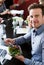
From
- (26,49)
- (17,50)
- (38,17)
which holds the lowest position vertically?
(26,49)

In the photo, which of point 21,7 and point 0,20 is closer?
point 0,20

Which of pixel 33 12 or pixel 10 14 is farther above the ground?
pixel 33 12

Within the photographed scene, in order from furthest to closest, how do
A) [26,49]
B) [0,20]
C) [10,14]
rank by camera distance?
1. [10,14]
2. [0,20]
3. [26,49]

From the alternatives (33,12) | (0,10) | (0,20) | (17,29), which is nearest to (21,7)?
(0,10)

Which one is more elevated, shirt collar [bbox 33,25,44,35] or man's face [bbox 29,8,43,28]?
man's face [bbox 29,8,43,28]

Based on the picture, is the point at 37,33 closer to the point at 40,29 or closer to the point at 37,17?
the point at 40,29

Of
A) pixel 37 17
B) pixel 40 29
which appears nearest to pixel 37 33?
pixel 40 29

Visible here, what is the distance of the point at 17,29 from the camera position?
3.10 metres

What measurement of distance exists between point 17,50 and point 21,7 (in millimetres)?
2754

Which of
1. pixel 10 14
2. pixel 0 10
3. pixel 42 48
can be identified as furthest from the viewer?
pixel 0 10

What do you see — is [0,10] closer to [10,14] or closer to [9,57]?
[10,14]

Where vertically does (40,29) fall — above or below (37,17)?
below

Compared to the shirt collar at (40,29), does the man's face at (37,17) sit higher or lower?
higher

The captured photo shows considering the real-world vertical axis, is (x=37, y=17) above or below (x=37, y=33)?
above
